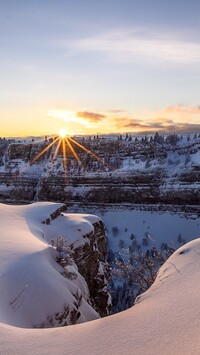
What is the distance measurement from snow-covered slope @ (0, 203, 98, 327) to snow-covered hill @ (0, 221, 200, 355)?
2.29 metres

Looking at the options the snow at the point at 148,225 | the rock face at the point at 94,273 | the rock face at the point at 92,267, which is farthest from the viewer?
the snow at the point at 148,225

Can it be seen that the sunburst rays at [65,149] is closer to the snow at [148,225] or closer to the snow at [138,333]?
the snow at [148,225]

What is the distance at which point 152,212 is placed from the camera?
82.2 m

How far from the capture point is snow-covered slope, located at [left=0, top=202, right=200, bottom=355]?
4992 millimetres

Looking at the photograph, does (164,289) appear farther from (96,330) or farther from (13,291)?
(13,291)

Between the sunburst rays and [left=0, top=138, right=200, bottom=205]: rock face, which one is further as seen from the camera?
the sunburst rays

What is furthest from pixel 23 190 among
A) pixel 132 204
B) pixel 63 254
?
pixel 63 254

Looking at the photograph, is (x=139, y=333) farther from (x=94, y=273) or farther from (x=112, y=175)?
(x=112, y=175)

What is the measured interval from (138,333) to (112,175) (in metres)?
84.5

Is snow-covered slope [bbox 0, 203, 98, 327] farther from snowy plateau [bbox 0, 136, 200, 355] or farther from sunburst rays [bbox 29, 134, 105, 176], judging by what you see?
sunburst rays [bbox 29, 134, 105, 176]

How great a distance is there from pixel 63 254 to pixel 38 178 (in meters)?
88.6

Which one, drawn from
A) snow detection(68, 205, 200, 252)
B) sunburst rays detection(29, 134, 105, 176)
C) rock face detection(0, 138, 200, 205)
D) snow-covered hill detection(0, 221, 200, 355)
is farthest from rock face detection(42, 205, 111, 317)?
sunburst rays detection(29, 134, 105, 176)

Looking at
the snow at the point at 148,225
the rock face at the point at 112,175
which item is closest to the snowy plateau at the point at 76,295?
the snow at the point at 148,225

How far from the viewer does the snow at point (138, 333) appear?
4.91 meters
